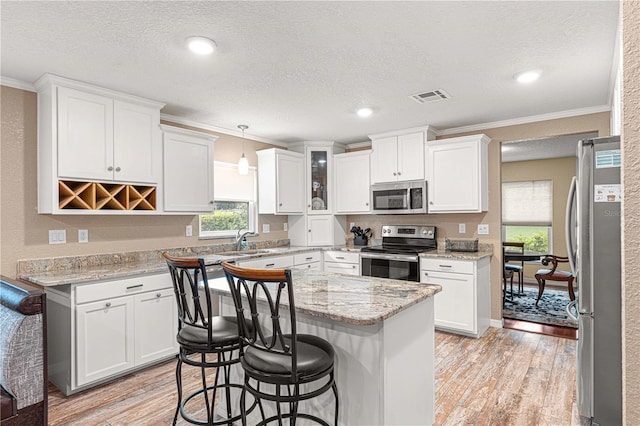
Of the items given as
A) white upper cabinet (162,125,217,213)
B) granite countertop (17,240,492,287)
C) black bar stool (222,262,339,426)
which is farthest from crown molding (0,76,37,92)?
black bar stool (222,262,339,426)

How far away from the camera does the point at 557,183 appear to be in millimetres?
6879

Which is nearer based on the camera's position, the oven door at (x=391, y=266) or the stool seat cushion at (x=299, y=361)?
the stool seat cushion at (x=299, y=361)

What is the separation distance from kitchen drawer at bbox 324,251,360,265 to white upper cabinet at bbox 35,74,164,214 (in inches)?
93.0

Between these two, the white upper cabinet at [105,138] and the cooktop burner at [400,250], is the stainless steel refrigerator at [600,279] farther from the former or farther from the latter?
the white upper cabinet at [105,138]

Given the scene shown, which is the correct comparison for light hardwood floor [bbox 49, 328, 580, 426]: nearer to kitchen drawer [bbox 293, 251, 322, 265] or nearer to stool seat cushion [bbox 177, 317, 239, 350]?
stool seat cushion [bbox 177, 317, 239, 350]

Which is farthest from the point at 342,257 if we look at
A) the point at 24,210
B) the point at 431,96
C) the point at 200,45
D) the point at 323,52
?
the point at 24,210

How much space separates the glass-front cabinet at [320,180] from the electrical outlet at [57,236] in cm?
301

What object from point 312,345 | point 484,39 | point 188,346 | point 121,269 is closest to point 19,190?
point 121,269

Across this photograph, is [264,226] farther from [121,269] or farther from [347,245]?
[121,269]

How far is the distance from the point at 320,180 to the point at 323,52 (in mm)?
2932

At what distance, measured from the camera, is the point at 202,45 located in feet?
7.66

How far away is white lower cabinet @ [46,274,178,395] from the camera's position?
8.84 feet

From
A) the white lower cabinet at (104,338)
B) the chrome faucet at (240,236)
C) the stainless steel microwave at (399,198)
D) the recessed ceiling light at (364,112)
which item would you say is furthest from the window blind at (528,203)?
the white lower cabinet at (104,338)

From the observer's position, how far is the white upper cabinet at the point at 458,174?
4.14 metres
